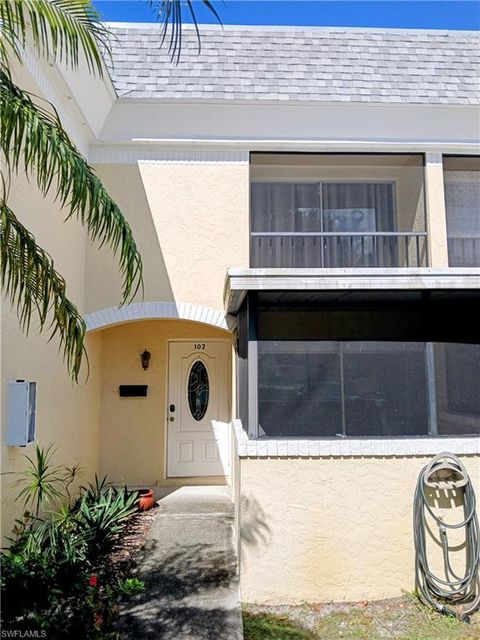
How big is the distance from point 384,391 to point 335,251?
3674 mm

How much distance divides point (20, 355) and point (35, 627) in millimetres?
2911

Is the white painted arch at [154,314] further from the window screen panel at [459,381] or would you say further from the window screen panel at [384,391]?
the window screen panel at [459,381]

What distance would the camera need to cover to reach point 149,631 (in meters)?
4.22

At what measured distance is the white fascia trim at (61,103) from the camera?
596 cm

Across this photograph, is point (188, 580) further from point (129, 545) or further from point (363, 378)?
point (363, 378)

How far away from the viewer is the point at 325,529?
16.5 ft

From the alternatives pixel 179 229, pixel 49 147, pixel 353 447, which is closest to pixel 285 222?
pixel 179 229

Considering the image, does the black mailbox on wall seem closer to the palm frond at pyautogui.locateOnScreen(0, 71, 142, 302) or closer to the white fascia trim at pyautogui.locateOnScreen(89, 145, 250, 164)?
the white fascia trim at pyautogui.locateOnScreen(89, 145, 250, 164)

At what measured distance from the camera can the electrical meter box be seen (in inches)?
202

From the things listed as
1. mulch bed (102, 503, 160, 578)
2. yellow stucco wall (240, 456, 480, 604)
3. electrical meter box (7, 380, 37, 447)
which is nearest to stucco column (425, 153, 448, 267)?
yellow stucco wall (240, 456, 480, 604)

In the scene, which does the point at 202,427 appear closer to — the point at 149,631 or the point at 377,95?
the point at 149,631

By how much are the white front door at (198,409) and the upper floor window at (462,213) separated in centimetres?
487

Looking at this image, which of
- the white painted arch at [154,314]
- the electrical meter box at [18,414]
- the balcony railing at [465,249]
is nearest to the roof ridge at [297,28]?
the balcony railing at [465,249]

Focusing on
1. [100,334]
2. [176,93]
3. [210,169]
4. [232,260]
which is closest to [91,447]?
[100,334]
